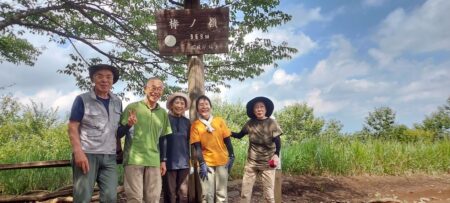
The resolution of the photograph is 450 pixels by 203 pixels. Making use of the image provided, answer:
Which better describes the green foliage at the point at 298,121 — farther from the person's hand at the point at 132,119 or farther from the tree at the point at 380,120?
the person's hand at the point at 132,119

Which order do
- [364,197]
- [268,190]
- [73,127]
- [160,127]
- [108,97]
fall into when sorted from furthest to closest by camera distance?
1. [364,197]
2. [268,190]
3. [160,127]
4. [108,97]
5. [73,127]

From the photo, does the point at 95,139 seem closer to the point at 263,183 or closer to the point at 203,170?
the point at 203,170

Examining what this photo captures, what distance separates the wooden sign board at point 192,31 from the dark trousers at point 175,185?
1.59 metres

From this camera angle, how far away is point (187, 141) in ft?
15.1

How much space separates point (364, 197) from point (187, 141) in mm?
4822

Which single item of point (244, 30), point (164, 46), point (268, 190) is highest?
point (244, 30)

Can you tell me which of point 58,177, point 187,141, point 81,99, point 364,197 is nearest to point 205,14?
point 187,141

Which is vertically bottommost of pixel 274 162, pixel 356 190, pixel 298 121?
pixel 356 190

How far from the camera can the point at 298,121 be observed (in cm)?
3897

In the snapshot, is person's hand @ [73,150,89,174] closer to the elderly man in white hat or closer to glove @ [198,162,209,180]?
the elderly man in white hat

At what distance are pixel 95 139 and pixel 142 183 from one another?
71cm

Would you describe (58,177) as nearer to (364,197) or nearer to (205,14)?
(205,14)

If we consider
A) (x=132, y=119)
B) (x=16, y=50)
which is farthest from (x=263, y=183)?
(x=16, y=50)

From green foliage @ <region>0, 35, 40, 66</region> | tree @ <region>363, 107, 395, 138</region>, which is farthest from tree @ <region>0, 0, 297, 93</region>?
tree @ <region>363, 107, 395, 138</region>
